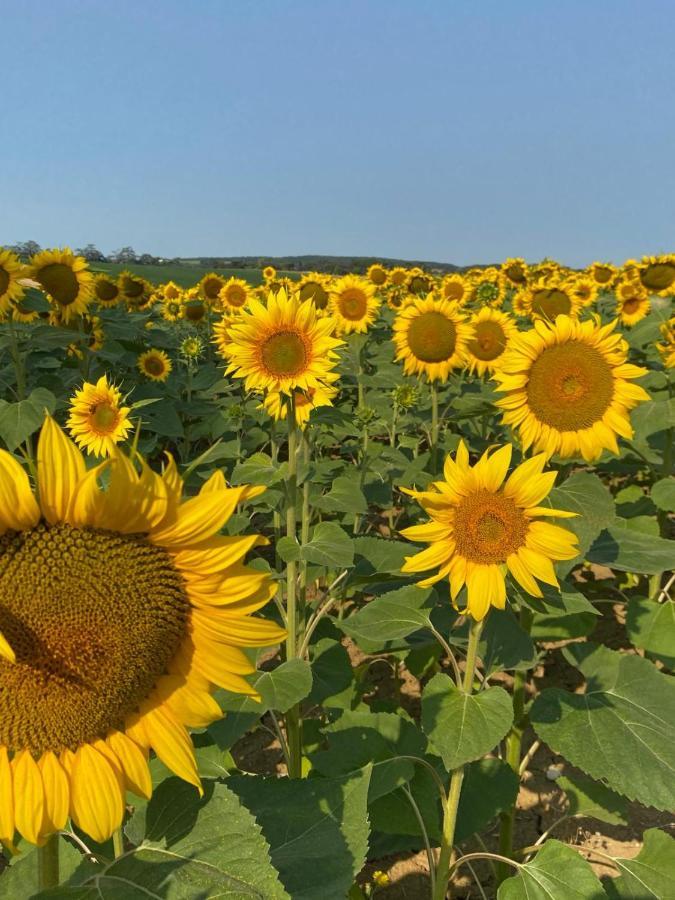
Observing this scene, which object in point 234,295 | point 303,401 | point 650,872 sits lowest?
point 650,872

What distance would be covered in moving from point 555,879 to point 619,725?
1.60 ft

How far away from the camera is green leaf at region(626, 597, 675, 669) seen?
2850 mm

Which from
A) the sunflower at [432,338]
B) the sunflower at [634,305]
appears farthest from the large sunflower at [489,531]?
the sunflower at [634,305]

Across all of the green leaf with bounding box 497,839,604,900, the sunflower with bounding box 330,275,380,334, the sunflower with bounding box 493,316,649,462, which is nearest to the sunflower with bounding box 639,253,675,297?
the sunflower with bounding box 330,275,380,334

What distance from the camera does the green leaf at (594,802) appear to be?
2.31m

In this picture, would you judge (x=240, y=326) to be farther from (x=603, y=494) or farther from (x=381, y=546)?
(x=603, y=494)

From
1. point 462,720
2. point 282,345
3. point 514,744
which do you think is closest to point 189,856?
point 462,720

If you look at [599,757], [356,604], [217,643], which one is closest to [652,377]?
[356,604]

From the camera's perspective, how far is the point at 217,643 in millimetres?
1159

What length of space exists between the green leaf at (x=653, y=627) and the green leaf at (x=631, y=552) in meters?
0.58

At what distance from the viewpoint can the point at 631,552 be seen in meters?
2.44

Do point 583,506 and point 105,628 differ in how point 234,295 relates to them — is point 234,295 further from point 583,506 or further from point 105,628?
point 105,628

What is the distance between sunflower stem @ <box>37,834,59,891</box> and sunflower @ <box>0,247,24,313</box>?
4174 mm

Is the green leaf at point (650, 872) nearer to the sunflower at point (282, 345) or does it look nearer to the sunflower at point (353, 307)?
the sunflower at point (282, 345)
